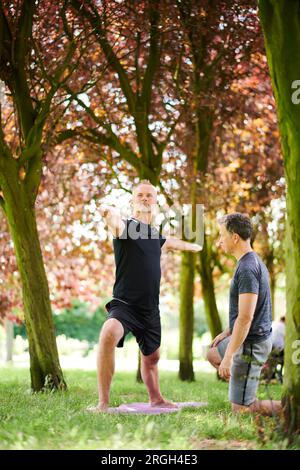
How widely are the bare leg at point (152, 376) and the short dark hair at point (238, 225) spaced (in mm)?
1949

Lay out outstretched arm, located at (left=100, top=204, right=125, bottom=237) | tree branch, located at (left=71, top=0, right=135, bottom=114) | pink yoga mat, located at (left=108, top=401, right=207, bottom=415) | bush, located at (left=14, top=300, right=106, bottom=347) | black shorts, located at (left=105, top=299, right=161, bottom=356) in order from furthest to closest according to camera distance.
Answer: bush, located at (left=14, top=300, right=106, bottom=347) < tree branch, located at (left=71, top=0, right=135, bottom=114) < black shorts, located at (left=105, top=299, right=161, bottom=356) < outstretched arm, located at (left=100, top=204, right=125, bottom=237) < pink yoga mat, located at (left=108, top=401, right=207, bottom=415)

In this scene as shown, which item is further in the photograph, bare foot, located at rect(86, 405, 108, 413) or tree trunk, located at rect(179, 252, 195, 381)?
tree trunk, located at rect(179, 252, 195, 381)

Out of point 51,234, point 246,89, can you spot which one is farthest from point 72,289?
point 246,89

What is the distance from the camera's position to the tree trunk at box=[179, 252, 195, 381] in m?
14.8

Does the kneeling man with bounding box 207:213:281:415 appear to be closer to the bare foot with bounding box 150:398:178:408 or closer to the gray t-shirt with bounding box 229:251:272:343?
the gray t-shirt with bounding box 229:251:272:343

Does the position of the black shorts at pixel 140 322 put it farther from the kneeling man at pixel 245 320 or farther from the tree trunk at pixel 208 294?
the tree trunk at pixel 208 294

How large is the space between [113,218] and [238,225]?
1359 mm

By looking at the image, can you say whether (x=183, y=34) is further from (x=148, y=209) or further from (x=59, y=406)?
(x=59, y=406)

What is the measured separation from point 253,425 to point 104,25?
7530 mm

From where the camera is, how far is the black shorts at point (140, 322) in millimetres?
7605

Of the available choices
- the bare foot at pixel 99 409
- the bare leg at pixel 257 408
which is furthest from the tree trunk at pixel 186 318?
the bare leg at pixel 257 408

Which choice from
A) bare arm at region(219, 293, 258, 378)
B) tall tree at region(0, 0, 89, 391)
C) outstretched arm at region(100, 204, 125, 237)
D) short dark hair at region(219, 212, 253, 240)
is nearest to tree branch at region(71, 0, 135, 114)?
tall tree at region(0, 0, 89, 391)

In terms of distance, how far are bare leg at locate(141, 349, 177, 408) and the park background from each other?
2.06ft

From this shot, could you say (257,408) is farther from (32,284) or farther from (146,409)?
(32,284)
